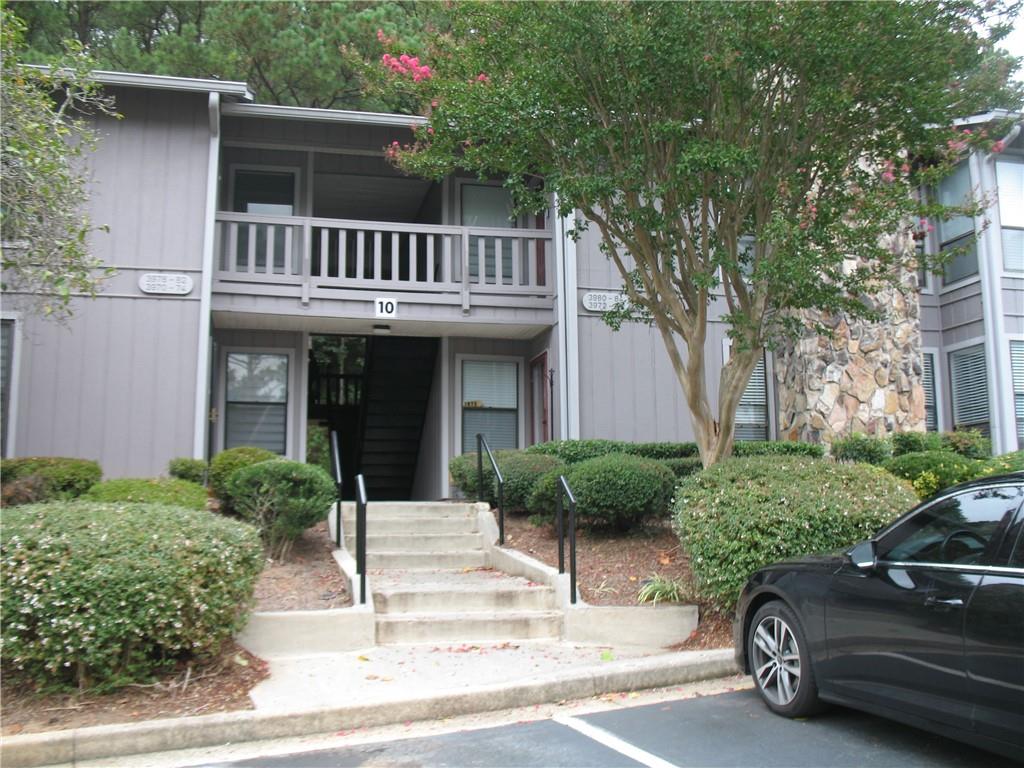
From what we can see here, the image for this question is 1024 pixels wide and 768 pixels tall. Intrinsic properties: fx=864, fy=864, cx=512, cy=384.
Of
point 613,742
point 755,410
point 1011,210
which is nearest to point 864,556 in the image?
point 613,742

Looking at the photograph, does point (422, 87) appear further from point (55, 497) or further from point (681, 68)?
point (55, 497)

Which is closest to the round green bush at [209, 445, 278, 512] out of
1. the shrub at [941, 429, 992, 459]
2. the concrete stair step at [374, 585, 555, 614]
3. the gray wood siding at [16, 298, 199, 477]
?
Answer: the gray wood siding at [16, 298, 199, 477]

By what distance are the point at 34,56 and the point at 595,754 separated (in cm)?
1328

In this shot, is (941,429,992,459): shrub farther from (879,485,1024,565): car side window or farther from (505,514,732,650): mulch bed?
(879,485,1024,565): car side window

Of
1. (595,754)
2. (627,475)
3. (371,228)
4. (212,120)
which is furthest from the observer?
(371,228)

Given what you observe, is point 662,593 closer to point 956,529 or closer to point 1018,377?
point 956,529

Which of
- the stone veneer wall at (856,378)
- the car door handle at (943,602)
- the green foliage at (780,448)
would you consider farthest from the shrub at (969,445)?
the car door handle at (943,602)

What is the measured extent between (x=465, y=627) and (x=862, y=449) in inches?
276

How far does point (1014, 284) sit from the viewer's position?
13.8m

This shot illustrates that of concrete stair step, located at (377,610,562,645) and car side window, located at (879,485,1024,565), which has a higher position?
car side window, located at (879,485,1024,565)

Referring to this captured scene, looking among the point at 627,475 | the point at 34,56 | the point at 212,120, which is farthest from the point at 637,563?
the point at 34,56

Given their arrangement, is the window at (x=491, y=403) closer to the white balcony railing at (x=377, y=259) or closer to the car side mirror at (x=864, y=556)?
the white balcony railing at (x=377, y=259)

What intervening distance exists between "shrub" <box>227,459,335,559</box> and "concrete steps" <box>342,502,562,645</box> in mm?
873

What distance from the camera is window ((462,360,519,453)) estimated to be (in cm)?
1318
